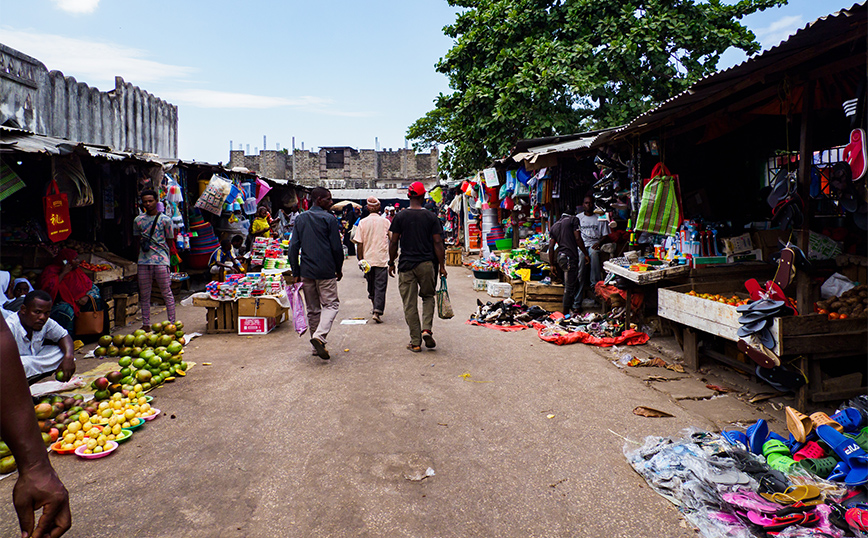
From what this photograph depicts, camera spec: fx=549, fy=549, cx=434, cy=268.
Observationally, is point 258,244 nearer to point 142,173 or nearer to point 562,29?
point 142,173

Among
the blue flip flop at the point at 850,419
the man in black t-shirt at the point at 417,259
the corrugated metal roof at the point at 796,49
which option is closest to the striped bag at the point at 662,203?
the corrugated metal roof at the point at 796,49

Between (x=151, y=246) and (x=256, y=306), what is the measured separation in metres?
1.76

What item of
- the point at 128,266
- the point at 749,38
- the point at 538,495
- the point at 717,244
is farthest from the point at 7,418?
the point at 749,38

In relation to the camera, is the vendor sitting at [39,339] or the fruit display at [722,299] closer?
the vendor sitting at [39,339]

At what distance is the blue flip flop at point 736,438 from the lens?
4.20m

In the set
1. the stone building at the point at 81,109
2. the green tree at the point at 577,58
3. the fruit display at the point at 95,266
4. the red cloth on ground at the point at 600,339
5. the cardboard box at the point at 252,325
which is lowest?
the red cloth on ground at the point at 600,339

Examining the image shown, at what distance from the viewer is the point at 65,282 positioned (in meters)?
7.73

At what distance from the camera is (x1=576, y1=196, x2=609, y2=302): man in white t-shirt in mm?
10023

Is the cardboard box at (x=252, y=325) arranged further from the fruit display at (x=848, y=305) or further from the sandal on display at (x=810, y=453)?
the fruit display at (x=848, y=305)

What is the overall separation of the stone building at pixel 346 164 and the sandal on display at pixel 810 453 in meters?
36.5

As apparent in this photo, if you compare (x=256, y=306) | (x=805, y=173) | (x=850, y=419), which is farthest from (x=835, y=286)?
(x=256, y=306)

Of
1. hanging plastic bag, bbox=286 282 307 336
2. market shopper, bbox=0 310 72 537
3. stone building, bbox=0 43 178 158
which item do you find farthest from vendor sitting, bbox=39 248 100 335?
market shopper, bbox=0 310 72 537

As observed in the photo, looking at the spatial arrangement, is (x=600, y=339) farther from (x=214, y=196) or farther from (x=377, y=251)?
(x=214, y=196)

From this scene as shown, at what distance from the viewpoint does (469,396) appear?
558cm
